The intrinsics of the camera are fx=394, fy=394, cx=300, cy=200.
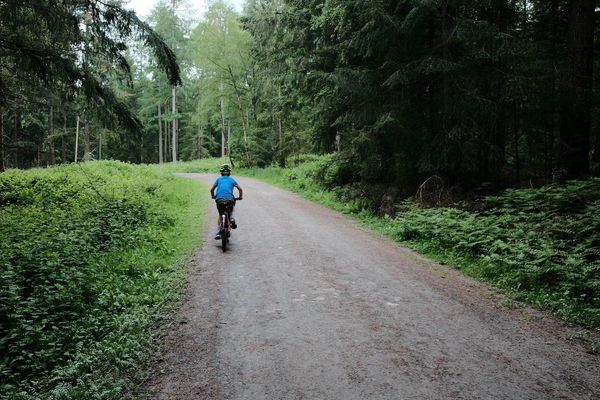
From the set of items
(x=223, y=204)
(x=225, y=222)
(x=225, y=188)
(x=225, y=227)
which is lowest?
(x=225, y=227)

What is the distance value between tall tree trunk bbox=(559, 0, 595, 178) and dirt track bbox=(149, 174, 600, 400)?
623 cm

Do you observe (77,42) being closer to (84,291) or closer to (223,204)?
(223,204)

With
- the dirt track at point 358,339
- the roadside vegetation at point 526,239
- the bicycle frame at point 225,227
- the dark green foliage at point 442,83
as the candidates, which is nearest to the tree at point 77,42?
the bicycle frame at point 225,227

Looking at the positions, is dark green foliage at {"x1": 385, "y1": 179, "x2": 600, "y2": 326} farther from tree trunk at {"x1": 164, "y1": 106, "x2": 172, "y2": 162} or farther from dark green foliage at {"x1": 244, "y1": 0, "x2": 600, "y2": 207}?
tree trunk at {"x1": 164, "y1": 106, "x2": 172, "y2": 162}

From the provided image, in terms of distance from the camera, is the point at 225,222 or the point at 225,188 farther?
the point at 225,188

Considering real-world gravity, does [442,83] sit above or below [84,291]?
above

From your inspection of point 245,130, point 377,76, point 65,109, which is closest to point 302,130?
point 245,130

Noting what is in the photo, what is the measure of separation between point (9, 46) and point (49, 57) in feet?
2.36

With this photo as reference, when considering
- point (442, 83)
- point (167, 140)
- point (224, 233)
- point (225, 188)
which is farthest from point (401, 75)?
point (167, 140)

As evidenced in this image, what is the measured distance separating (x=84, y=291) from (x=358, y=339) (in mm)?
4257

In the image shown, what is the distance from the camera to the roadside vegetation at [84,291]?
4.10 metres

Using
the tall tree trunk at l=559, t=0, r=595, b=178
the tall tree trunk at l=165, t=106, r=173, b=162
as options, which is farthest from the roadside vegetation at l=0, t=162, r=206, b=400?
the tall tree trunk at l=165, t=106, r=173, b=162

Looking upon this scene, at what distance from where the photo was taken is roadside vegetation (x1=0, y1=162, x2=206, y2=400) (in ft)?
13.4

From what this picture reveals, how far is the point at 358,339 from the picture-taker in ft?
15.7
